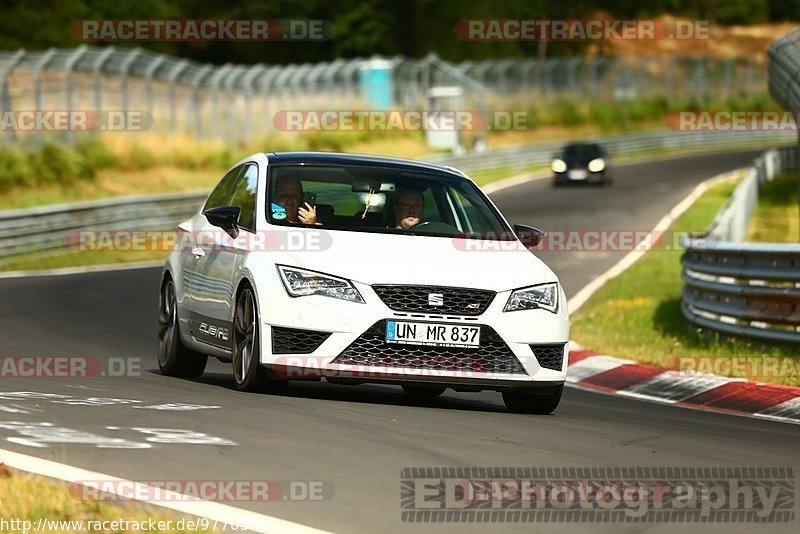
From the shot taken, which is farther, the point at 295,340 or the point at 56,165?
the point at 56,165

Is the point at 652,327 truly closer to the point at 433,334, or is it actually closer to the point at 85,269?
the point at 433,334

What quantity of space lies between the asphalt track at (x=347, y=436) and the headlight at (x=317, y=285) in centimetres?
64

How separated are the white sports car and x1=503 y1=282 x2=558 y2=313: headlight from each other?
0.01 m

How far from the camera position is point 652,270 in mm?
23875

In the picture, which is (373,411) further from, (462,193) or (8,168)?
(8,168)

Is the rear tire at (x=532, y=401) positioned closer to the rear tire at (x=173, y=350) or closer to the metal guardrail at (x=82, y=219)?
the rear tire at (x=173, y=350)

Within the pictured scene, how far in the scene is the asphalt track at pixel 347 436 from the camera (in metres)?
6.55

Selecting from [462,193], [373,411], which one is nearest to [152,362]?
[462,193]

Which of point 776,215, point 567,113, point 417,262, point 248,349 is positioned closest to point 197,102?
point 776,215

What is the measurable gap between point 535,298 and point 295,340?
5.02 feet

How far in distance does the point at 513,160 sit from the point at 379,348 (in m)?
44.7

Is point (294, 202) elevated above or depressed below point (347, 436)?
above

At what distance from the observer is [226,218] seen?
34.5 ft

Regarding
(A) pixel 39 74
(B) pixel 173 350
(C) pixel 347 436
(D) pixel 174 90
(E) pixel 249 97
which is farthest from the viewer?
(E) pixel 249 97
